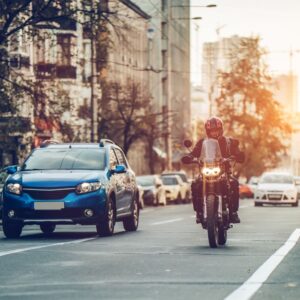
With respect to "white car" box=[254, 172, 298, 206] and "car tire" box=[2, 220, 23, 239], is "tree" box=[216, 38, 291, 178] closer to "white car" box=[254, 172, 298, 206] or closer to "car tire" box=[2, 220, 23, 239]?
"white car" box=[254, 172, 298, 206]

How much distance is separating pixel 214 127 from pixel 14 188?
172 inches

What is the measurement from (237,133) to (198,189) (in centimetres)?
8841

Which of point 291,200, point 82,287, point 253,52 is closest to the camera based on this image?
point 82,287

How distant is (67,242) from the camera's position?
1919cm

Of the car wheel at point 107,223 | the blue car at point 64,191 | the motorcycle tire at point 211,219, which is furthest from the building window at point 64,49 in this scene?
the motorcycle tire at point 211,219

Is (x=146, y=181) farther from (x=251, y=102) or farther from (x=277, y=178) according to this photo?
(x=251, y=102)

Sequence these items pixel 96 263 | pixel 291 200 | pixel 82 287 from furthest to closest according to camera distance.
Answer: pixel 291 200 → pixel 96 263 → pixel 82 287

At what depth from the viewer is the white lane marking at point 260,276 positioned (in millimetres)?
10953

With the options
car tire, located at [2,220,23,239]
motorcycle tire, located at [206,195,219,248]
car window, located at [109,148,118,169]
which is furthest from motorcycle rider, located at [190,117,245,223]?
car window, located at [109,148,118,169]

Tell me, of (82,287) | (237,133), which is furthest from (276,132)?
(82,287)

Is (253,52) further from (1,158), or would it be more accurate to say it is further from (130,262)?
(130,262)

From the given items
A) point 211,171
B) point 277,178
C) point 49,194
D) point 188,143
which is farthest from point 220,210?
point 277,178

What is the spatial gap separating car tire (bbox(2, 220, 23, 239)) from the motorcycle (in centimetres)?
413

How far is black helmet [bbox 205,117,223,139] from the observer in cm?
1798
